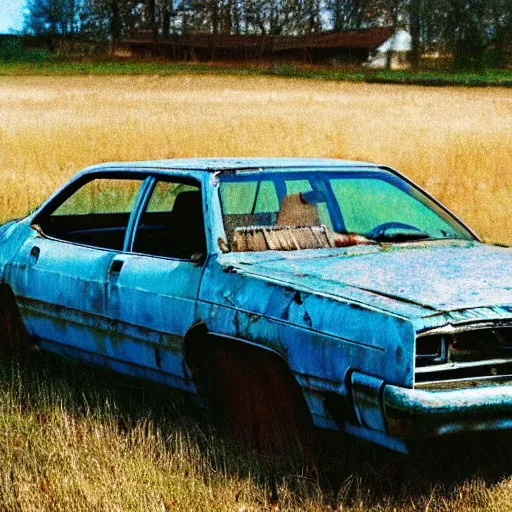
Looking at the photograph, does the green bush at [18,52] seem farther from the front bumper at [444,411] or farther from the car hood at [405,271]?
the front bumper at [444,411]

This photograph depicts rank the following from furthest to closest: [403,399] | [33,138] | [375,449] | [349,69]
Result: [349,69] < [33,138] < [375,449] < [403,399]

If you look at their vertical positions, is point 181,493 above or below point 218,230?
below

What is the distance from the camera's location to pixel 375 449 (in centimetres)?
488

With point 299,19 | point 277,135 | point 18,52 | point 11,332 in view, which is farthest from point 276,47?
point 11,332

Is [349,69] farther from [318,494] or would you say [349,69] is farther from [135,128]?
[318,494]

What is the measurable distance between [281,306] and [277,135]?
16715 millimetres

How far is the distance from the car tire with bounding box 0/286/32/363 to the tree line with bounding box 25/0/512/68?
60387 millimetres

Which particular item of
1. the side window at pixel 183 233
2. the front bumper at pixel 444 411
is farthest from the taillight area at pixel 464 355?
the side window at pixel 183 233

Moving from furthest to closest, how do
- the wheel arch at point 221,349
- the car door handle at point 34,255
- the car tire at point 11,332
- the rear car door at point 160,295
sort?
the car tire at point 11,332, the car door handle at point 34,255, the rear car door at point 160,295, the wheel arch at point 221,349

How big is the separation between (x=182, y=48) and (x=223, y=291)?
66186 millimetres

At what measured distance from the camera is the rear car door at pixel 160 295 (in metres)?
5.28

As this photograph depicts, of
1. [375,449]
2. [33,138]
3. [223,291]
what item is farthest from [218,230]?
[33,138]

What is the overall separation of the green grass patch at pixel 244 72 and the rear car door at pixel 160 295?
45.9 metres

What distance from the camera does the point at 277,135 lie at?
21234 millimetres
